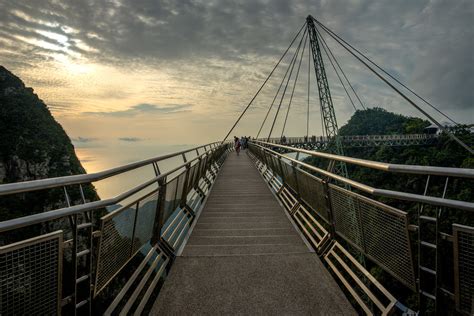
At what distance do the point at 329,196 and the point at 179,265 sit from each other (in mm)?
2313

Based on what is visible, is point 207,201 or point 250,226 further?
point 207,201

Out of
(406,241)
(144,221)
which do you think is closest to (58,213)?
(144,221)

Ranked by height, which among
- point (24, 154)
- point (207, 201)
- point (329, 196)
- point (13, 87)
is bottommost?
point (24, 154)

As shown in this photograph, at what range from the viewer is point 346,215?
3527 millimetres

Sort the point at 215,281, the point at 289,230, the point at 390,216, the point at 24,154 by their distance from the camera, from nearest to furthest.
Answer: the point at 390,216, the point at 215,281, the point at 289,230, the point at 24,154

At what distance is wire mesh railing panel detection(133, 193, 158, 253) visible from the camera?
3.10 meters

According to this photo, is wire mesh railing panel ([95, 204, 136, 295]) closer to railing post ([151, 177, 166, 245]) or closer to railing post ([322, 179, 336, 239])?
railing post ([151, 177, 166, 245])

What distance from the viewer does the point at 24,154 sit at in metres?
72.6

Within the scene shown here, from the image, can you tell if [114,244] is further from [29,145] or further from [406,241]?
[29,145]

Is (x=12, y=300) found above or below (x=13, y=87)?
below

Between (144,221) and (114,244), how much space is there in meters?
0.73

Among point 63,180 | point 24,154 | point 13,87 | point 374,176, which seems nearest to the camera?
point 63,180

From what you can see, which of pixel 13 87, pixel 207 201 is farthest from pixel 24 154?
pixel 207 201

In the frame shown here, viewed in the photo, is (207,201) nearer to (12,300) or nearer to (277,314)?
(277,314)
